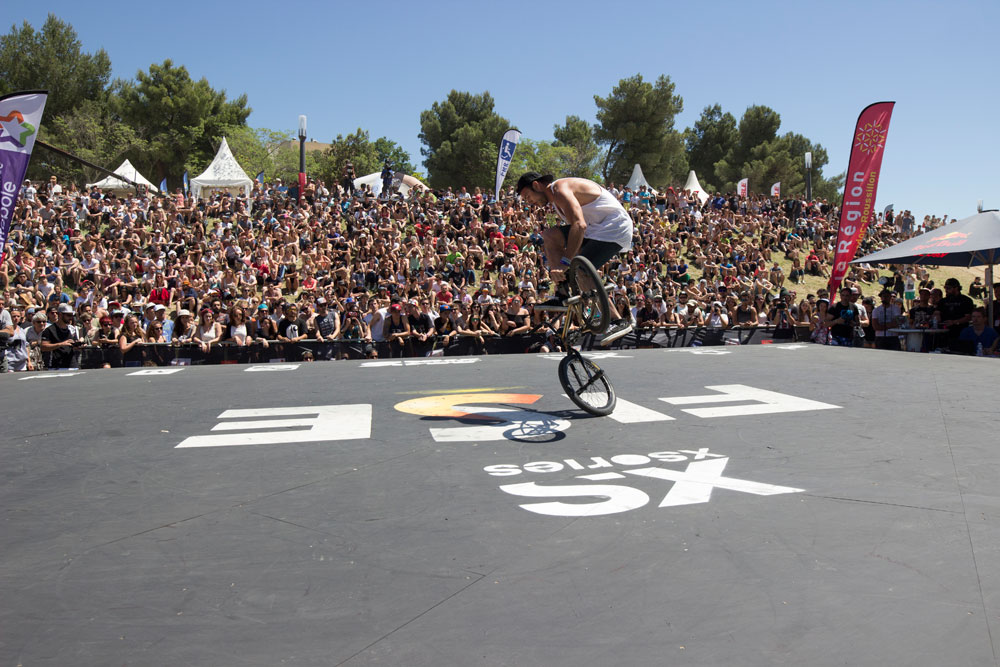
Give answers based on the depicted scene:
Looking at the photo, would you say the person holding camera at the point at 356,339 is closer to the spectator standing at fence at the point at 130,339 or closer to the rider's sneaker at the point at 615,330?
the spectator standing at fence at the point at 130,339

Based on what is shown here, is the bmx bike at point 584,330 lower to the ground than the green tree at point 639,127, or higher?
lower

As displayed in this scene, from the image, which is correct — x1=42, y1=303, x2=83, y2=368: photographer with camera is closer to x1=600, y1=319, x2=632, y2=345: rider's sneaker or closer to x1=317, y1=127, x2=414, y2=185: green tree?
x1=600, y1=319, x2=632, y2=345: rider's sneaker

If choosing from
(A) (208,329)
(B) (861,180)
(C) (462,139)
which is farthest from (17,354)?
(C) (462,139)

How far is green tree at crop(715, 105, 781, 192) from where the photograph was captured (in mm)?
69938

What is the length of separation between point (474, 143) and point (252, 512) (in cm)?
6151

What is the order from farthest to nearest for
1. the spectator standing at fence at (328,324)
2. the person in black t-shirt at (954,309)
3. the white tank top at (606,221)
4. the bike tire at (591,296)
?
1. the spectator standing at fence at (328,324)
2. the person in black t-shirt at (954,309)
3. the white tank top at (606,221)
4. the bike tire at (591,296)

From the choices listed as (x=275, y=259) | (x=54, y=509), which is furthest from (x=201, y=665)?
(x=275, y=259)

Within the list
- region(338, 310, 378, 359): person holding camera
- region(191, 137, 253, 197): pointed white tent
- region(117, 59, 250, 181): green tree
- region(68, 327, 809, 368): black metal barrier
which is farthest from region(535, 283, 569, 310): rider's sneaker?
region(117, 59, 250, 181): green tree

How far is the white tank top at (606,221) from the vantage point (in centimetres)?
514

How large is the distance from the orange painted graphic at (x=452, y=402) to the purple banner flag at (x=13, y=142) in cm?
760

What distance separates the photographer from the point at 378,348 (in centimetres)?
1174

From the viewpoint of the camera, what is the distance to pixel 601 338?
17.2ft

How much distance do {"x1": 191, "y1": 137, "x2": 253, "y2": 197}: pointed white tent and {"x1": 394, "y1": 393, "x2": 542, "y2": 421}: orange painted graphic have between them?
29463 millimetres

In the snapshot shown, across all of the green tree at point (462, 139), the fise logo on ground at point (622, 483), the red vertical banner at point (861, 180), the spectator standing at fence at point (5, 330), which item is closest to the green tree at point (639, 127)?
the green tree at point (462, 139)
